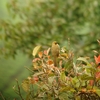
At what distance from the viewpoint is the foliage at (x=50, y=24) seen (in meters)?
3.11

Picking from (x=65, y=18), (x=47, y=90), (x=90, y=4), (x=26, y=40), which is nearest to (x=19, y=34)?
(x=26, y=40)

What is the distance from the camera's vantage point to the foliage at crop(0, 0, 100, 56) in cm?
311

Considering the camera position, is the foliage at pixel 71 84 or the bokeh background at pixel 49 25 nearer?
the foliage at pixel 71 84

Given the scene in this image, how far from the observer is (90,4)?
11.5 ft

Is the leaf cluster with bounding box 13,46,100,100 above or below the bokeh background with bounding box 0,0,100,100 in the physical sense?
below

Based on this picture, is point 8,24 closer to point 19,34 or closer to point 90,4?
point 19,34

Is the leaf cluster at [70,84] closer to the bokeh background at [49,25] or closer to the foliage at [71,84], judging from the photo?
the foliage at [71,84]

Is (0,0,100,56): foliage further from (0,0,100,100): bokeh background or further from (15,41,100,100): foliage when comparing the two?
(15,41,100,100): foliage

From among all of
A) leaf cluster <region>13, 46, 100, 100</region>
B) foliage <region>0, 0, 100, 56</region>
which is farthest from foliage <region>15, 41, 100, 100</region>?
foliage <region>0, 0, 100, 56</region>

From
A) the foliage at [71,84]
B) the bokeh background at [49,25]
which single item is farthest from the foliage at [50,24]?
the foliage at [71,84]

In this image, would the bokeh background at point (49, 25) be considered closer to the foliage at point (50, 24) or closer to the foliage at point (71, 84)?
the foliage at point (50, 24)

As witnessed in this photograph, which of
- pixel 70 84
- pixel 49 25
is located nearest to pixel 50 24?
pixel 49 25

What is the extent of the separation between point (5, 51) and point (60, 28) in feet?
2.29

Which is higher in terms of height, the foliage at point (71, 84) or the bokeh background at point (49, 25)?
the bokeh background at point (49, 25)
